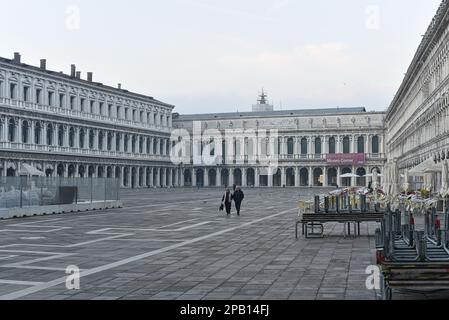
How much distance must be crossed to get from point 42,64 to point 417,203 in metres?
58.7

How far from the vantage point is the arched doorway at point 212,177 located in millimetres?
115637

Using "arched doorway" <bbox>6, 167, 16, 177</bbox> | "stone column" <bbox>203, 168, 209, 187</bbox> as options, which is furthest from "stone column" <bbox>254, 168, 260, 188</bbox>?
"arched doorway" <bbox>6, 167, 16, 177</bbox>

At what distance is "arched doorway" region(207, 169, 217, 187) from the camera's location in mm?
115637

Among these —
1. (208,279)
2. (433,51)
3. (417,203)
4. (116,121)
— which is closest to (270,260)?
(208,279)

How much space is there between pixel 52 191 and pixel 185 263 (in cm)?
2056

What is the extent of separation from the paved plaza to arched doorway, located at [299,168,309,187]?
8872 cm

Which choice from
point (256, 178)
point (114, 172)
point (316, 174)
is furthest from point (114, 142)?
point (316, 174)

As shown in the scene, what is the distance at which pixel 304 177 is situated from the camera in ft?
364

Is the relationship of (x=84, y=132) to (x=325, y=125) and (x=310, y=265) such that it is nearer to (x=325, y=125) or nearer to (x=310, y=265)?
(x=325, y=125)

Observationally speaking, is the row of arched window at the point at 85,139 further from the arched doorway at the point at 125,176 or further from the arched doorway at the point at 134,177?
the arched doorway at the point at 134,177

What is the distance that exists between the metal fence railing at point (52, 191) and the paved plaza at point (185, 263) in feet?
23.6

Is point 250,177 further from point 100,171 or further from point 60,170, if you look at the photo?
point 60,170

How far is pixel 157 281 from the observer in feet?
34.1

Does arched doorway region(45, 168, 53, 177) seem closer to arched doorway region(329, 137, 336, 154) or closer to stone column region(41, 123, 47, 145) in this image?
stone column region(41, 123, 47, 145)
